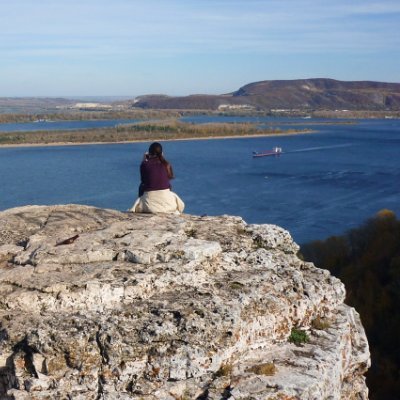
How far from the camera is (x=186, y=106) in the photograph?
570 feet

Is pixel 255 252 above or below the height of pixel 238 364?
above

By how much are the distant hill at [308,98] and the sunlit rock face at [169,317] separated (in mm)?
161015

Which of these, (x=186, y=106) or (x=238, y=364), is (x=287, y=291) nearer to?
(x=238, y=364)

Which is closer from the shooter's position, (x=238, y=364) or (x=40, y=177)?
(x=238, y=364)

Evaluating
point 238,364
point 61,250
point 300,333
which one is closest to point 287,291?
point 300,333

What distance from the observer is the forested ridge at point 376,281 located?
14570mm

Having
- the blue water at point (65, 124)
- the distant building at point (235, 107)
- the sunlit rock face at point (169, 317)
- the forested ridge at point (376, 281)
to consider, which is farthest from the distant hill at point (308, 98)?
the sunlit rock face at point (169, 317)

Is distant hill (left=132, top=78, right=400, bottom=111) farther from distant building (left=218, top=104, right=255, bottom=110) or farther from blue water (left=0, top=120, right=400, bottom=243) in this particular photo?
blue water (left=0, top=120, right=400, bottom=243)

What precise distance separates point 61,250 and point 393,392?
1138 cm

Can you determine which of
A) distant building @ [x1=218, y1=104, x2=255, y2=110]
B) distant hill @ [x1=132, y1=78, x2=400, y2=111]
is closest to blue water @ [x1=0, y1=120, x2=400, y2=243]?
distant building @ [x1=218, y1=104, x2=255, y2=110]

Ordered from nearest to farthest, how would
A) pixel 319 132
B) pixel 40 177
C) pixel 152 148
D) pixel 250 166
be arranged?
pixel 152 148 → pixel 40 177 → pixel 250 166 → pixel 319 132

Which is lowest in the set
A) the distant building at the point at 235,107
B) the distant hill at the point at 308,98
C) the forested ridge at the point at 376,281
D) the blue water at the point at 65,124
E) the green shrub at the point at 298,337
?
the forested ridge at the point at 376,281

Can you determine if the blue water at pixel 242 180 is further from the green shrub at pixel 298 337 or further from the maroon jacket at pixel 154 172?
the green shrub at pixel 298 337

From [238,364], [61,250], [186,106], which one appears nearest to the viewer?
[238,364]
